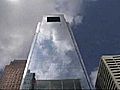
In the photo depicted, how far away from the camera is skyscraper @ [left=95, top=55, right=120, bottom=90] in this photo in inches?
4823

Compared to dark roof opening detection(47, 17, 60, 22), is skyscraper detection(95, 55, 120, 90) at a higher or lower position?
lower

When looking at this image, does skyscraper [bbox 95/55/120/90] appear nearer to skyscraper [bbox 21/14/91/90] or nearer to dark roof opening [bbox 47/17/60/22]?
skyscraper [bbox 21/14/91/90]

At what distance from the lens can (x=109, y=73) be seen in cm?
12788

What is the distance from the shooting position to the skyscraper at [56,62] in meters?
69.1

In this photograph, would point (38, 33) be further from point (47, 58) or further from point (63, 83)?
point (63, 83)

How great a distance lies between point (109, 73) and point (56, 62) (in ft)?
149

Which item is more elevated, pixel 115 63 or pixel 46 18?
pixel 46 18

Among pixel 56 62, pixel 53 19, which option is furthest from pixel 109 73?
pixel 53 19

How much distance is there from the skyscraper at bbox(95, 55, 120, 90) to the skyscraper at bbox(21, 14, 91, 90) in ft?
79.9

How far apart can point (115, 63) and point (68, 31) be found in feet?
91.6

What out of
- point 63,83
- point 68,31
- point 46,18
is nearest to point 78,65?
point 63,83

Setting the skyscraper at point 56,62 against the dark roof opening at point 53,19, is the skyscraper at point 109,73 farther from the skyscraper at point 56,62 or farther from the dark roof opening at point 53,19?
the dark roof opening at point 53,19

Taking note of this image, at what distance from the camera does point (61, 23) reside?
476 ft

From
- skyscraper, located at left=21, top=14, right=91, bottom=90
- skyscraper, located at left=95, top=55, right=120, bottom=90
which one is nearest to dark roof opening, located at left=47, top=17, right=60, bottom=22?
skyscraper, located at left=21, top=14, right=91, bottom=90
